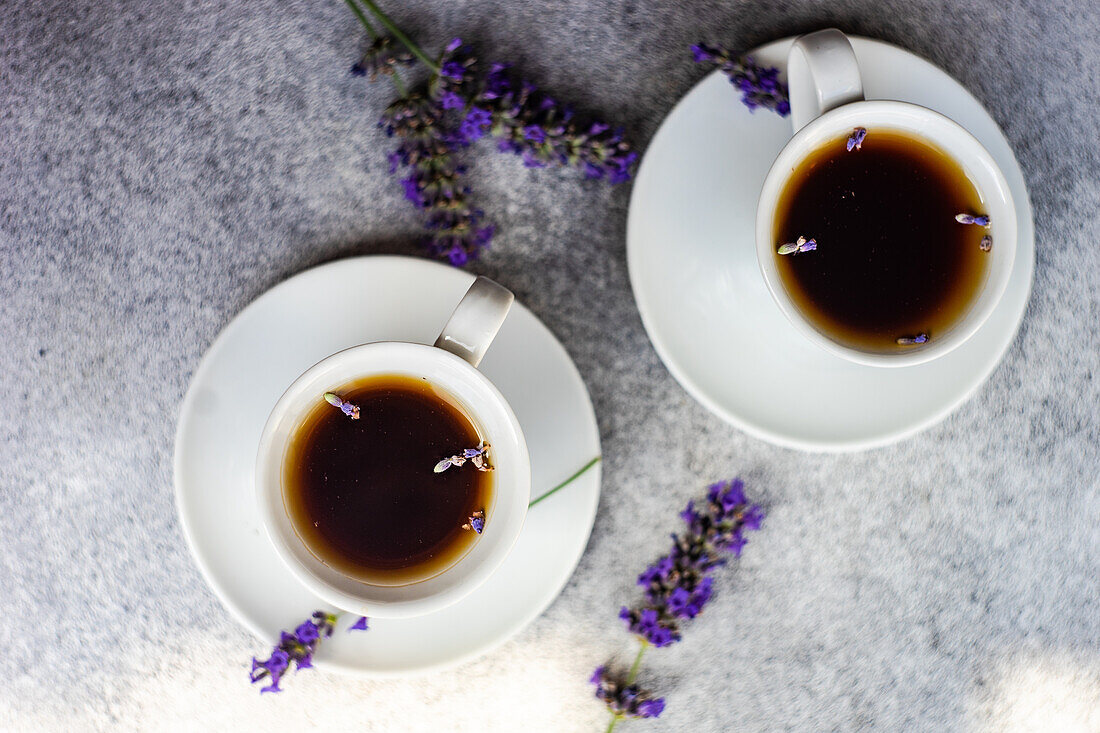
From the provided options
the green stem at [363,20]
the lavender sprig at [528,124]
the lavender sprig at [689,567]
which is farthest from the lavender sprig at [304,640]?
the green stem at [363,20]

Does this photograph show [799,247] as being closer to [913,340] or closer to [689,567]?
[913,340]

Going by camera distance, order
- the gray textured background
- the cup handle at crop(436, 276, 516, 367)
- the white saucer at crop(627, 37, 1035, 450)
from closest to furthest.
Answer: the cup handle at crop(436, 276, 516, 367) → the white saucer at crop(627, 37, 1035, 450) → the gray textured background

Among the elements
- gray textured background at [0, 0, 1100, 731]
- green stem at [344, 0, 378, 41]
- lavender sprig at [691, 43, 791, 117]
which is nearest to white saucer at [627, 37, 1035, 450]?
lavender sprig at [691, 43, 791, 117]

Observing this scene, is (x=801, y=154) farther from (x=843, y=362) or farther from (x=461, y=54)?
(x=461, y=54)

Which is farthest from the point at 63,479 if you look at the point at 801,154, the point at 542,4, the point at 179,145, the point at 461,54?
the point at 801,154

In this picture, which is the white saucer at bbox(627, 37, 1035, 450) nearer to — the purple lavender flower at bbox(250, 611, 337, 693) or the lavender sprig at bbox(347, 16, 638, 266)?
the lavender sprig at bbox(347, 16, 638, 266)
